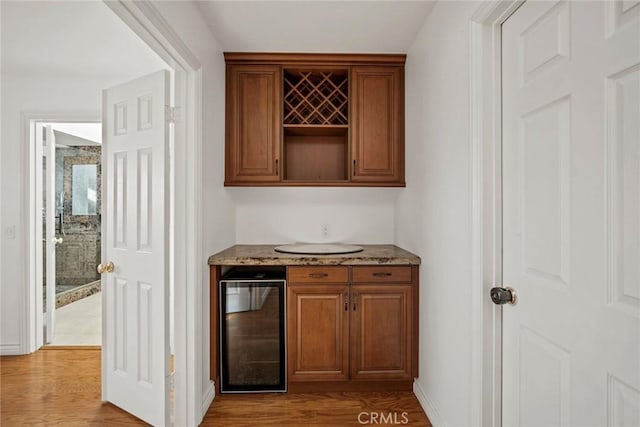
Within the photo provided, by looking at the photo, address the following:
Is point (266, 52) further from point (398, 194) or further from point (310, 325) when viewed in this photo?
point (310, 325)

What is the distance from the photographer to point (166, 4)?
159cm

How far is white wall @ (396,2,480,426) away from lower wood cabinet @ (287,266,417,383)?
0.13m

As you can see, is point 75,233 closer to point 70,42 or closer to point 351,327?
point 70,42

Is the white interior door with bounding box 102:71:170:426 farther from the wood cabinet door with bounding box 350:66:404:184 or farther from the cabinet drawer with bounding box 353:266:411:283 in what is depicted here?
the wood cabinet door with bounding box 350:66:404:184

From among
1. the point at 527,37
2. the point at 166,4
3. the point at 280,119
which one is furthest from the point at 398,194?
the point at 166,4

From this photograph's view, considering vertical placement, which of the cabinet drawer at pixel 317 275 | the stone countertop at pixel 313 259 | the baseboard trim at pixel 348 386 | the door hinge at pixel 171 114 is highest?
the door hinge at pixel 171 114

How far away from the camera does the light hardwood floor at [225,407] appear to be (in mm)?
2061

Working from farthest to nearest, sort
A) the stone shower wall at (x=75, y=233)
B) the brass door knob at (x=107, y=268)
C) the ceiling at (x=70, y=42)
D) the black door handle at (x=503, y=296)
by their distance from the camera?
the stone shower wall at (x=75, y=233) < the brass door knob at (x=107, y=268) < the ceiling at (x=70, y=42) < the black door handle at (x=503, y=296)

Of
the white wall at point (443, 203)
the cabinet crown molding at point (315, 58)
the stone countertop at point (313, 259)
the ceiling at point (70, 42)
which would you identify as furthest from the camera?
the cabinet crown molding at point (315, 58)

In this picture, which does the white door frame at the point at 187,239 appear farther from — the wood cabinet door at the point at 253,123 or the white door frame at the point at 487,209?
the white door frame at the point at 487,209

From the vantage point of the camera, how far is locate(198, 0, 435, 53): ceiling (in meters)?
1.97

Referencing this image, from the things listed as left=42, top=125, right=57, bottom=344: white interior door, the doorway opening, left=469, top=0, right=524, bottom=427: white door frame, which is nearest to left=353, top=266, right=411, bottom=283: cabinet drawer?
left=469, top=0, right=524, bottom=427: white door frame

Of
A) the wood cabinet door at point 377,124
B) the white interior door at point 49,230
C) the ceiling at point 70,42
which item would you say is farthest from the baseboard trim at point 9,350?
the wood cabinet door at point 377,124

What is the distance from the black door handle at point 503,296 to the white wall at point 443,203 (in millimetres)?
141
